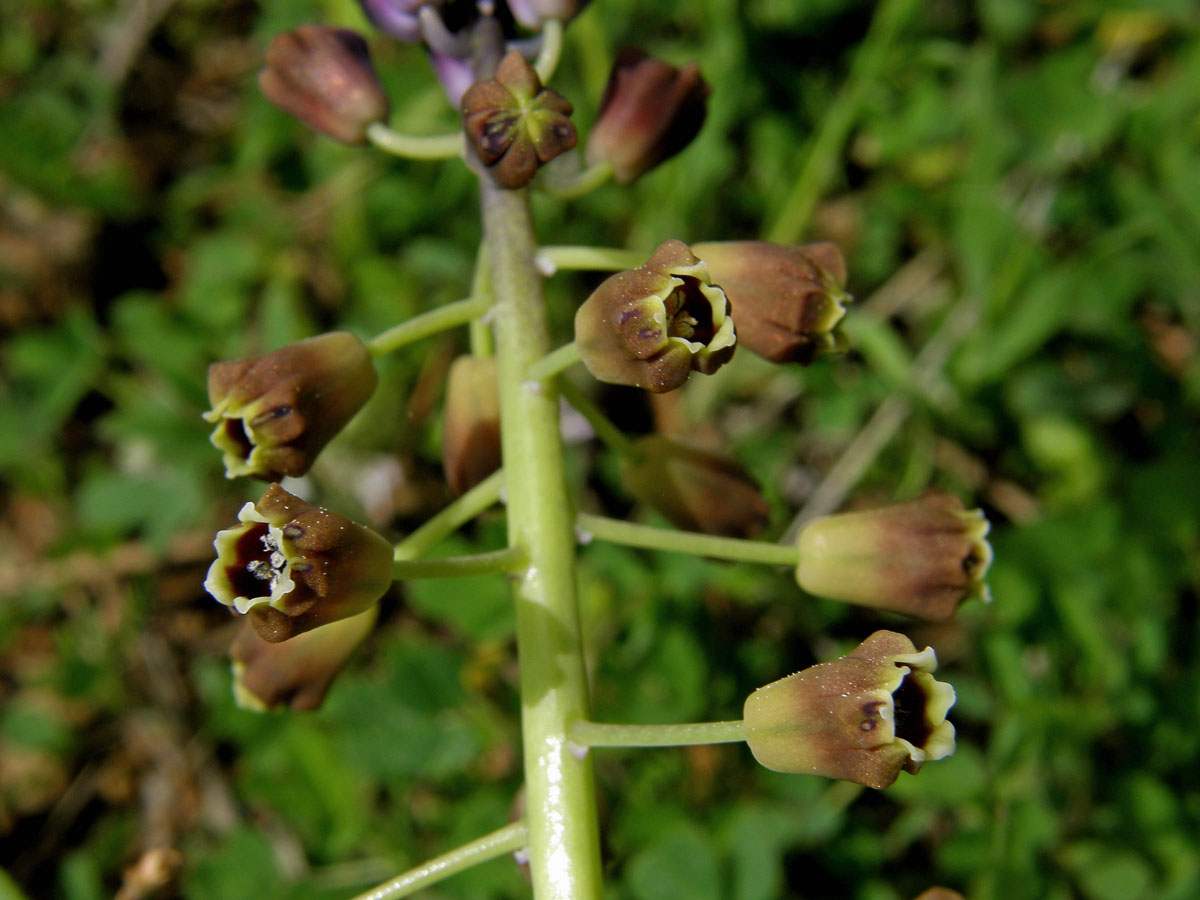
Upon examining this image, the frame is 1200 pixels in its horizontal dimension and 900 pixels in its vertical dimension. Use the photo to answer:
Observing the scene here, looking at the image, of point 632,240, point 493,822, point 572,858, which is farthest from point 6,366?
point 572,858

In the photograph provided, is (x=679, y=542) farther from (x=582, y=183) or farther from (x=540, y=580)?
(x=582, y=183)

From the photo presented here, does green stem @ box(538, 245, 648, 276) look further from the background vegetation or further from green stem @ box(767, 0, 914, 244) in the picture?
green stem @ box(767, 0, 914, 244)

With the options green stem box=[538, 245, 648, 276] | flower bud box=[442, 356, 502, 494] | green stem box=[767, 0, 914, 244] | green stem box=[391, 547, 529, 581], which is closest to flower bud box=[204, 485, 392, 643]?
green stem box=[391, 547, 529, 581]

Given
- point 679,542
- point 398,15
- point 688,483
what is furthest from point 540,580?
point 398,15

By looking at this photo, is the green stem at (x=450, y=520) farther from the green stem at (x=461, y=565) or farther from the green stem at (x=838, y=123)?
the green stem at (x=838, y=123)

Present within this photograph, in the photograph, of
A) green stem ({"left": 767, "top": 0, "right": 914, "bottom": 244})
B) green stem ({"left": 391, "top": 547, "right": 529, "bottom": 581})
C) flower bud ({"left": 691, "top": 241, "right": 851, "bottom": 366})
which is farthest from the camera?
green stem ({"left": 767, "top": 0, "right": 914, "bottom": 244})

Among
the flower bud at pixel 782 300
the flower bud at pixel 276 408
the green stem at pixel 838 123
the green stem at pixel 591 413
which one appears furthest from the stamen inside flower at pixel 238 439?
the green stem at pixel 838 123
